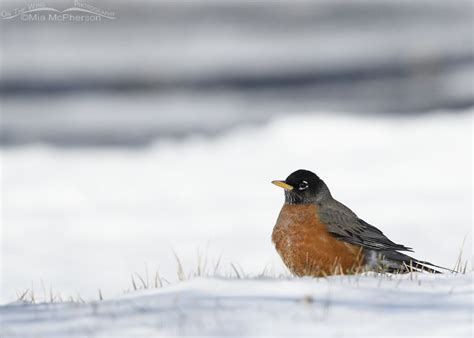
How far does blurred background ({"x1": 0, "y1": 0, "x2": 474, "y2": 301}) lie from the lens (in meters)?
10.8

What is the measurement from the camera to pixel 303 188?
711 cm

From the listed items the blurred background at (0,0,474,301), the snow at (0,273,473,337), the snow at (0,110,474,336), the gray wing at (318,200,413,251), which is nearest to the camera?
the snow at (0,273,473,337)

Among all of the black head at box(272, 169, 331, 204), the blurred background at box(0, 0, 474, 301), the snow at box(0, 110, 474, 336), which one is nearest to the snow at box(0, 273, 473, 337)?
the snow at box(0, 110, 474, 336)

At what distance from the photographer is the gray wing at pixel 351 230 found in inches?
263

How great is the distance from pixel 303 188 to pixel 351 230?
0.58m

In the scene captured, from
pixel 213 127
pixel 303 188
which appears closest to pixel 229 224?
pixel 303 188

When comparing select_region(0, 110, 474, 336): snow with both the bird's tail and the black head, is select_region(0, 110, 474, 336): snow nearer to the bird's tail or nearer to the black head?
the black head

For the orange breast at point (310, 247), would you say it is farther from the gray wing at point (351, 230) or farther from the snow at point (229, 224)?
the snow at point (229, 224)

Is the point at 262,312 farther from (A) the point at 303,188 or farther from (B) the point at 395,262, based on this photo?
(A) the point at 303,188

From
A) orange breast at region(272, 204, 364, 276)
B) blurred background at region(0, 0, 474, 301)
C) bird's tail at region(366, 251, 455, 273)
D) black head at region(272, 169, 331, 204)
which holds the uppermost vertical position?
blurred background at region(0, 0, 474, 301)

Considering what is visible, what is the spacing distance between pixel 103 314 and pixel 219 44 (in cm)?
1503

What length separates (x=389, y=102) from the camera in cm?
1770

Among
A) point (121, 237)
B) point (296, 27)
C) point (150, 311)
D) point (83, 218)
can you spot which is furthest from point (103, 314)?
point (296, 27)

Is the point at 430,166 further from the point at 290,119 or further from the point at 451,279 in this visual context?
the point at 451,279
